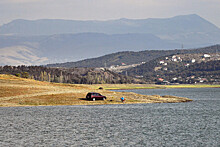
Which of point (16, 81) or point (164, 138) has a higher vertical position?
point (16, 81)

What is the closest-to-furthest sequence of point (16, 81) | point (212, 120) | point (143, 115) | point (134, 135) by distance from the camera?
point (134, 135) < point (212, 120) < point (143, 115) < point (16, 81)

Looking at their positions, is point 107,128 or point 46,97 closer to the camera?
point 107,128

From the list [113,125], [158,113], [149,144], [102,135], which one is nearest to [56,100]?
[158,113]

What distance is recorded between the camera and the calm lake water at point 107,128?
53.4 metres

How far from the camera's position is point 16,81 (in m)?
141

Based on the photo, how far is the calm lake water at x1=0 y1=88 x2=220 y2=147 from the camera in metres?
53.4

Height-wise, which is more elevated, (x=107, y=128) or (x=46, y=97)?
(x=46, y=97)

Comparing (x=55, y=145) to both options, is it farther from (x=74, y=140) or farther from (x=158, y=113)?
(x=158, y=113)

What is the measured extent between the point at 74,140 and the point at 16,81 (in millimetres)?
90496

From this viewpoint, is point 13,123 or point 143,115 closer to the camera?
point 13,123

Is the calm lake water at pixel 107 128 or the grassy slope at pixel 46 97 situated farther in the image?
the grassy slope at pixel 46 97

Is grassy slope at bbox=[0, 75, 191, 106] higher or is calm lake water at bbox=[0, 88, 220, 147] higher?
grassy slope at bbox=[0, 75, 191, 106]

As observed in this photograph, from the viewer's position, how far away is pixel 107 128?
65.2 m

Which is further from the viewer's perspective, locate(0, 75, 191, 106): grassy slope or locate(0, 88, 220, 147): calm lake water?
locate(0, 75, 191, 106): grassy slope
